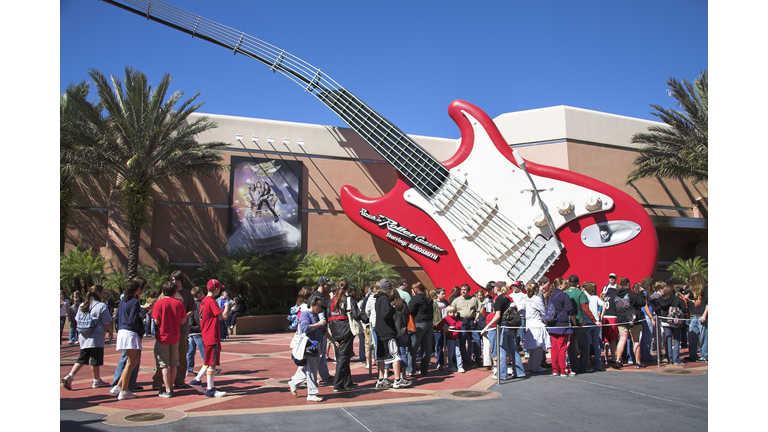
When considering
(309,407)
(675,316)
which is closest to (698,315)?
(675,316)

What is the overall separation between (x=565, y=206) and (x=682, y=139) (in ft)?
29.5

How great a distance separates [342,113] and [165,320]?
1506 centimetres

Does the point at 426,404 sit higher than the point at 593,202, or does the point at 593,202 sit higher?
the point at 593,202

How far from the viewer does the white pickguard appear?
17.5 m

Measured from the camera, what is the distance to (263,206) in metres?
23.6

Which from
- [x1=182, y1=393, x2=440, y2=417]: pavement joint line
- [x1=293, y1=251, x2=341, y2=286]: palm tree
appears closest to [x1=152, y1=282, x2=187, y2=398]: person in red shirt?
[x1=182, y1=393, x2=440, y2=417]: pavement joint line

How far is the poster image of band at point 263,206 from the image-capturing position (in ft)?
76.4

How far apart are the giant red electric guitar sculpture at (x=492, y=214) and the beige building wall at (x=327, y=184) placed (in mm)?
3963

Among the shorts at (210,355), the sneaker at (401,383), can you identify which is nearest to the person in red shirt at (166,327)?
the shorts at (210,355)

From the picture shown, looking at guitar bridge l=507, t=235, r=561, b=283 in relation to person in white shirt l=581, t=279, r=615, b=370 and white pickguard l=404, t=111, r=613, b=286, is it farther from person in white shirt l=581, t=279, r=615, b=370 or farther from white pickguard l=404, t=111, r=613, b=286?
person in white shirt l=581, t=279, r=615, b=370

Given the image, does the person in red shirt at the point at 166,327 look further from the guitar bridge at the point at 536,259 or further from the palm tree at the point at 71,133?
the palm tree at the point at 71,133

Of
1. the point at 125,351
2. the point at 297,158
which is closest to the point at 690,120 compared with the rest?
the point at 297,158

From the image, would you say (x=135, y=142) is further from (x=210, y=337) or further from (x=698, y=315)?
(x=698, y=315)

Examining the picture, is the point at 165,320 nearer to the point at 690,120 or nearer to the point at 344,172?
the point at 344,172
